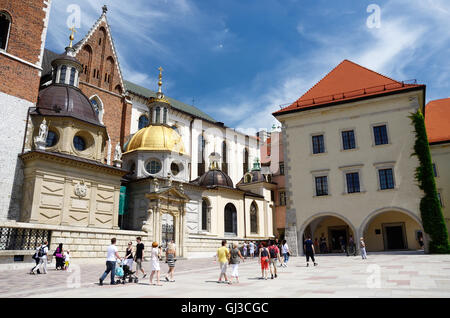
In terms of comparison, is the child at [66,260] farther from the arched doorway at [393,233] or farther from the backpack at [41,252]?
the arched doorway at [393,233]

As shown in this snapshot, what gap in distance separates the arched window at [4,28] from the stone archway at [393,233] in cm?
2846

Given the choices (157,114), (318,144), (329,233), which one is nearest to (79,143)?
(157,114)

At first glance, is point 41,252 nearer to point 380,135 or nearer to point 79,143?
point 79,143

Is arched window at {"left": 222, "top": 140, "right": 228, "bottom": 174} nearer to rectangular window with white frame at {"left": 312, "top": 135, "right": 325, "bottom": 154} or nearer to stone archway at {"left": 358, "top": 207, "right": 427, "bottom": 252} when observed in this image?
rectangular window with white frame at {"left": 312, "top": 135, "right": 325, "bottom": 154}

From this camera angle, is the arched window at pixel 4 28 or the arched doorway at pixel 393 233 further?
the arched doorway at pixel 393 233

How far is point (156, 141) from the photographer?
3195 centimetres

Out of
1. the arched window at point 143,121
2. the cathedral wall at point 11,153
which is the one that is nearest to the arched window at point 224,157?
the arched window at point 143,121

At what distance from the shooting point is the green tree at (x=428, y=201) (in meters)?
21.8

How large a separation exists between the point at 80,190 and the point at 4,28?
1200 cm

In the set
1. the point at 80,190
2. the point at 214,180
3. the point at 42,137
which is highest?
the point at 214,180

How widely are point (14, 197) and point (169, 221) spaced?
36.1ft

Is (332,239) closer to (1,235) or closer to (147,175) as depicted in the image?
(147,175)

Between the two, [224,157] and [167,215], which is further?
[224,157]

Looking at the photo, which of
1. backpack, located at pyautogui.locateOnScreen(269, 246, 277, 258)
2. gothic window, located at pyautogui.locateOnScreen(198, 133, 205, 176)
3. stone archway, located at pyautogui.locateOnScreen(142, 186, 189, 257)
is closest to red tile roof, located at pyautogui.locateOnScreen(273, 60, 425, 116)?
stone archway, located at pyautogui.locateOnScreen(142, 186, 189, 257)
